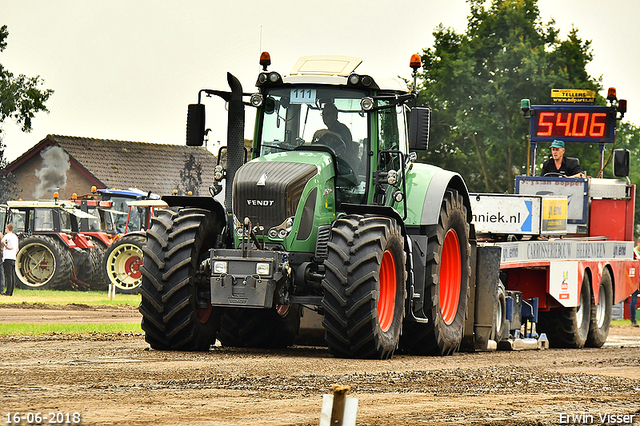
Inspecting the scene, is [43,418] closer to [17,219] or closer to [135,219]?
[135,219]

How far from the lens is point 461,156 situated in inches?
1763

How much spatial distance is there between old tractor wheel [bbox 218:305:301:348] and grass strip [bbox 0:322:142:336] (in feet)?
10.7

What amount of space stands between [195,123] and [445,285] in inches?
146

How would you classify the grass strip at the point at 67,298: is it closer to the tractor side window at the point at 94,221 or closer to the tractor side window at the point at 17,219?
the tractor side window at the point at 17,219

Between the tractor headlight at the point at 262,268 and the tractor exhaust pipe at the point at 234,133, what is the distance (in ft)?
5.02

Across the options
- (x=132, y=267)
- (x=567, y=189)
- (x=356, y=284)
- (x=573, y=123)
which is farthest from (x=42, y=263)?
(x=356, y=284)

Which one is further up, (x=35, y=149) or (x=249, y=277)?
(x=35, y=149)

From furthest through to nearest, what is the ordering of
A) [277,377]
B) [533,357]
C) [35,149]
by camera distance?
1. [35,149]
2. [533,357]
3. [277,377]

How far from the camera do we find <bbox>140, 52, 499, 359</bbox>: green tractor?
1065 centimetres

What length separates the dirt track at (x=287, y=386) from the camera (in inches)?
272

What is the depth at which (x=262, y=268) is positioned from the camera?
10.6m

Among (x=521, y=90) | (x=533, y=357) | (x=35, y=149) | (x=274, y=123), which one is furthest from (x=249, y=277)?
(x=35, y=149)

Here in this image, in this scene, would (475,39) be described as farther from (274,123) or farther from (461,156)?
(274,123)

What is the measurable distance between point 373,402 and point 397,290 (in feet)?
12.3
